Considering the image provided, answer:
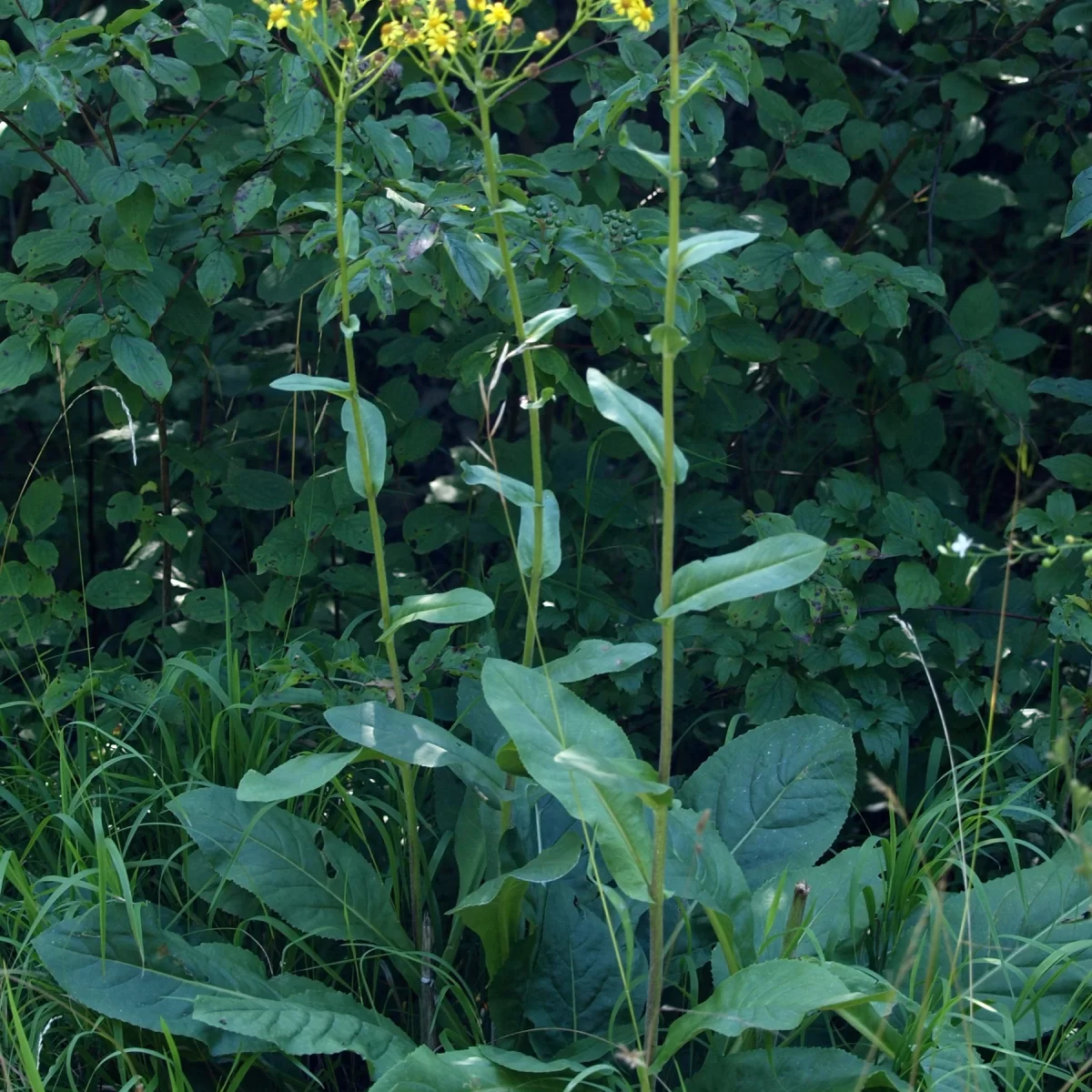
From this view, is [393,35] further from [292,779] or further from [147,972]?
[147,972]

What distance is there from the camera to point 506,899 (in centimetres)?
179

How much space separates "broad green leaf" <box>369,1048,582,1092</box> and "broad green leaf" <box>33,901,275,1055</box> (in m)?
0.27

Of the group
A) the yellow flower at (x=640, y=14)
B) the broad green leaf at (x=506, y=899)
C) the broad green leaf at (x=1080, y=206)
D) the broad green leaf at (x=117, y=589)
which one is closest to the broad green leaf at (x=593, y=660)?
the broad green leaf at (x=506, y=899)

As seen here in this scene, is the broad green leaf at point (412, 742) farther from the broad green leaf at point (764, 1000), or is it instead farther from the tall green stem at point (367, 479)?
the broad green leaf at point (764, 1000)

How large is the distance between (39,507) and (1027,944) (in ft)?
6.45

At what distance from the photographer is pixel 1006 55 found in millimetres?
2986

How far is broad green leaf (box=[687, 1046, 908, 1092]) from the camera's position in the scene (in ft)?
5.22

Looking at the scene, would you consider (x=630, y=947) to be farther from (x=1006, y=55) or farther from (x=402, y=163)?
→ (x=1006, y=55)

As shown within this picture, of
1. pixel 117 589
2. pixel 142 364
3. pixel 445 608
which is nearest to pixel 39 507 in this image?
pixel 117 589

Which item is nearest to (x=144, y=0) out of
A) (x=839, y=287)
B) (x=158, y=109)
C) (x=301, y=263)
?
(x=158, y=109)

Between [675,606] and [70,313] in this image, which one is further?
[70,313]

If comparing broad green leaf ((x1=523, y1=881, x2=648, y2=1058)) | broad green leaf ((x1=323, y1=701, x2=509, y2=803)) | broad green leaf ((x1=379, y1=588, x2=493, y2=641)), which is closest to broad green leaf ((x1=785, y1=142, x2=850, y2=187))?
broad green leaf ((x1=379, y1=588, x2=493, y2=641))

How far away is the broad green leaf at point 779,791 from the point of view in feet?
6.53

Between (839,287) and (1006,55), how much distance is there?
1099 mm
